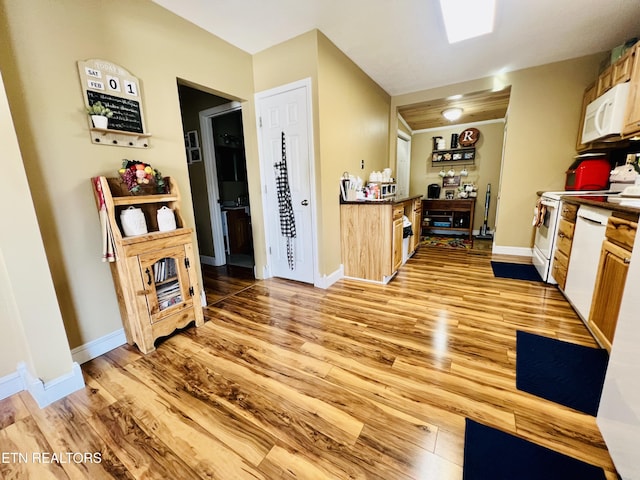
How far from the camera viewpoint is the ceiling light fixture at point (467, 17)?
2004 mm

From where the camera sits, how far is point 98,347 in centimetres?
Result: 179

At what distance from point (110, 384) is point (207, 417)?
73 cm

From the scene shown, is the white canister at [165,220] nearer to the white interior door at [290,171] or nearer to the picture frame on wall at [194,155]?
the white interior door at [290,171]

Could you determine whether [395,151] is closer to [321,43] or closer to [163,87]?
[321,43]

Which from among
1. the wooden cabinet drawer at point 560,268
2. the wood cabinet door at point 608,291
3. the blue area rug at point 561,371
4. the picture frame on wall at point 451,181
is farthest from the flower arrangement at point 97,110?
the picture frame on wall at point 451,181

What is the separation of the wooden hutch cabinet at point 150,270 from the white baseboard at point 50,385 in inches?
13.8

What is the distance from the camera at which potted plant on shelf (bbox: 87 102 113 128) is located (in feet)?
5.35

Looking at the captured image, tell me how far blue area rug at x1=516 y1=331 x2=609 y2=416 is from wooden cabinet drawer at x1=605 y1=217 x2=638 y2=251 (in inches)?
28.6

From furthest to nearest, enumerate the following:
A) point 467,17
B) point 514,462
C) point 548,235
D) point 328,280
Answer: point 328,280
point 548,235
point 467,17
point 514,462

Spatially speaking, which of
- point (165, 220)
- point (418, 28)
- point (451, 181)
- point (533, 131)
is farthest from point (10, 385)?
point (451, 181)

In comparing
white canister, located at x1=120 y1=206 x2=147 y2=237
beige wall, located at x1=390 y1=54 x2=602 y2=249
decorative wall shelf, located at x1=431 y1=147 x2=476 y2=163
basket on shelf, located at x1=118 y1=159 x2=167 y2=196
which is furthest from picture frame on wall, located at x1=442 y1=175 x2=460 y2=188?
white canister, located at x1=120 y1=206 x2=147 y2=237

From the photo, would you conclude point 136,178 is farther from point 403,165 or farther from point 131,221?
point 403,165

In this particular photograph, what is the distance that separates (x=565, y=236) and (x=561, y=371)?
146 centimetres

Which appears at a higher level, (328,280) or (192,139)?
(192,139)
